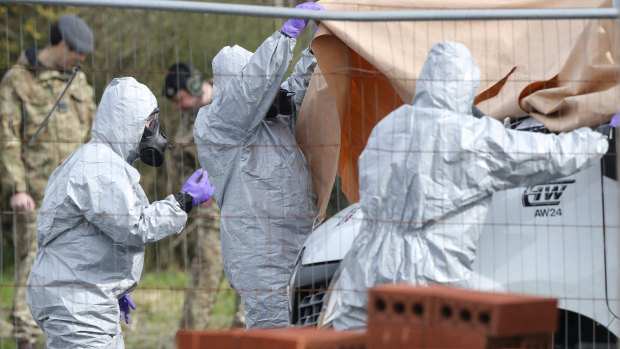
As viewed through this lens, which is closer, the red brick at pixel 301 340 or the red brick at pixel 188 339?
the red brick at pixel 301 340

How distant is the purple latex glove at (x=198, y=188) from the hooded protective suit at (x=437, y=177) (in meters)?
1.48

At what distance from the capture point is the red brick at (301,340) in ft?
16.1

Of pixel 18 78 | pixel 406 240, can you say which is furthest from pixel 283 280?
pixel 18 78

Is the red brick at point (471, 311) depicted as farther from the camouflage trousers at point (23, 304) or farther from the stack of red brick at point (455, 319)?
the camouflage trousers at point (23, 304)

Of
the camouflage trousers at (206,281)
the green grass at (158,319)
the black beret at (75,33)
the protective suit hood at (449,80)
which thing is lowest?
the green grass at (158,319)

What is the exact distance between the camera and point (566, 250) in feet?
20.2

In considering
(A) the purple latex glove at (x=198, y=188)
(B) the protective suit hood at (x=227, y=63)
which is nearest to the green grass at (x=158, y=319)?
(A) the purple latex glove at (x=198, y=188)

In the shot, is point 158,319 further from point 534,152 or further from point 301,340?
point 301,340

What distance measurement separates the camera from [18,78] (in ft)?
34.6

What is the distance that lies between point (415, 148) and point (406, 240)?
435mm

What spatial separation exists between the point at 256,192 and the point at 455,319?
95.7 inches

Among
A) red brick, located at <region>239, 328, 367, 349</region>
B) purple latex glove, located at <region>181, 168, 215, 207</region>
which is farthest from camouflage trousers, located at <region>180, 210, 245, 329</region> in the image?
red brick, located at <region>239, 328, 367, 349</region>

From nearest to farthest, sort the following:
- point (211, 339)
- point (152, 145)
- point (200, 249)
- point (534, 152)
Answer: point (211, 339) < point (534, 152) < point (152, 145) < point (200, 249)

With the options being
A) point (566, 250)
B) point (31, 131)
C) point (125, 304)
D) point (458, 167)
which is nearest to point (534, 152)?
point (458, 167)
